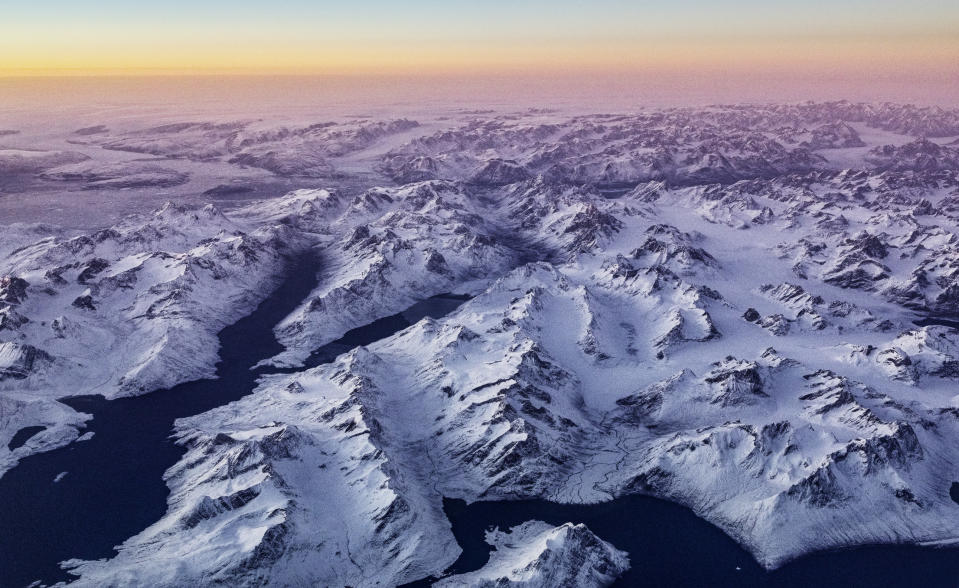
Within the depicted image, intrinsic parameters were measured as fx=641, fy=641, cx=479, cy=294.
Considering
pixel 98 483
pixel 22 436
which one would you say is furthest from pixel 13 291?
pixel 98 483

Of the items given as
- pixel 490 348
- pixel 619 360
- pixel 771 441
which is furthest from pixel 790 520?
pixel 490 348

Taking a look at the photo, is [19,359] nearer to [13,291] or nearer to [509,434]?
[13,291]

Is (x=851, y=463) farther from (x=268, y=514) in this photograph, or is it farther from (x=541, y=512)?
(x=268, y=514)

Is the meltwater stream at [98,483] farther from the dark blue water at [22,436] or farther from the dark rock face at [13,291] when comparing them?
the dark rock face at [13,291]

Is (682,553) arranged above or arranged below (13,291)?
below

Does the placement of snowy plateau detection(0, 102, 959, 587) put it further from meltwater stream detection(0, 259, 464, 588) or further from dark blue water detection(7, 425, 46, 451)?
meltwater stream detection(0, 259, 464, 588)

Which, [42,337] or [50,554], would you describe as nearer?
[50,554]
